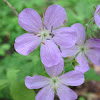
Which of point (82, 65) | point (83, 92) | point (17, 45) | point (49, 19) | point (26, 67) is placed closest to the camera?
point (17, 45)

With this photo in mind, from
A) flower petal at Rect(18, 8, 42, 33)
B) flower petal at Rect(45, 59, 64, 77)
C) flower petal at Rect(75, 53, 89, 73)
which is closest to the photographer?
flower petal at Rect(18, 8, 42, 33)

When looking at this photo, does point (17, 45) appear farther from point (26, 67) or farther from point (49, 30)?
point (26, 67)

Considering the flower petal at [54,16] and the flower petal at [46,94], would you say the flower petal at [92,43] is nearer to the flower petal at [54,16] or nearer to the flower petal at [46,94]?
the flower petal at [54,16]

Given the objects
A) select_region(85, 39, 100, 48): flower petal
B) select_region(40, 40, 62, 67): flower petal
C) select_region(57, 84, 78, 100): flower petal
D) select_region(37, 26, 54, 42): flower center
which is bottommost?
select_region(57, 84, 78, 100): flower petal

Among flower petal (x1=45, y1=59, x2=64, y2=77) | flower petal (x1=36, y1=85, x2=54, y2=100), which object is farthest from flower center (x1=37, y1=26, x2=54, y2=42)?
flower petal (x1=36, y1=85, x2=54, y2=100)

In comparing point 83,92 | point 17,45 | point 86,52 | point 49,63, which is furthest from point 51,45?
point 83,92

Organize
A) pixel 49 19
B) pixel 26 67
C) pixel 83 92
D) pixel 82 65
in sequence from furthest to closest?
1. pixel 83 92
2. pixel 26 67
3. pixel 82 65
4. pixel 49 19

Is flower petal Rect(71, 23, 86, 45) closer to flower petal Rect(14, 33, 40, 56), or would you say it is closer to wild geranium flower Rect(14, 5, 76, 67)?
wild geranium flower Rect(14, 5, 76, 67)
